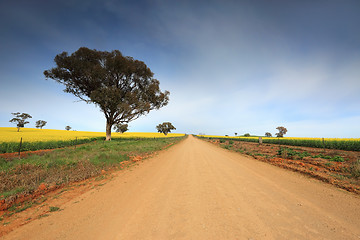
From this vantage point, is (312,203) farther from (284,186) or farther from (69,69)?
(69,69)

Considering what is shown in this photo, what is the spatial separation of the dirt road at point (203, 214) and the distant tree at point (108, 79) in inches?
863

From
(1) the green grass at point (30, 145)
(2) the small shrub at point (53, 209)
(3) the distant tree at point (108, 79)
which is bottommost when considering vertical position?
(2) the small shrub at point (53, 209)

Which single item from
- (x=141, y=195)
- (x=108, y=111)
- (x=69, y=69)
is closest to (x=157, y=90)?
(x=108, y=111)

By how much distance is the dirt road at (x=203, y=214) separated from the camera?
250 centimetres

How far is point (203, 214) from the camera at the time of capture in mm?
3064

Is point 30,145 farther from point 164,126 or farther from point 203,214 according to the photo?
point 164,126

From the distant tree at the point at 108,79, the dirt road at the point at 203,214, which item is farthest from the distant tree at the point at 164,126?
the dirt road at the point at 203,214

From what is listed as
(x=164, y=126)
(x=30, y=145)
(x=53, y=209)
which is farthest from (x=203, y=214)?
(x=164, y=126)

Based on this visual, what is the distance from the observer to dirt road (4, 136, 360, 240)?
2496 mm

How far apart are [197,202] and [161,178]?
8.35ft

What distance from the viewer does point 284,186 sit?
16.7 ft

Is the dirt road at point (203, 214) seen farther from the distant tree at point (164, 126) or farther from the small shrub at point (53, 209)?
the distant tree at point (164, 126)

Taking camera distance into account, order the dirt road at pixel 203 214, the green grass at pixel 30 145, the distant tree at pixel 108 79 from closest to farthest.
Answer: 1. the dirt road at pixel 203 214
2. the green grass at pixel 30 145
3. the distant tree at pixel 108 79

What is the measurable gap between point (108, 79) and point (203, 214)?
2789cm
